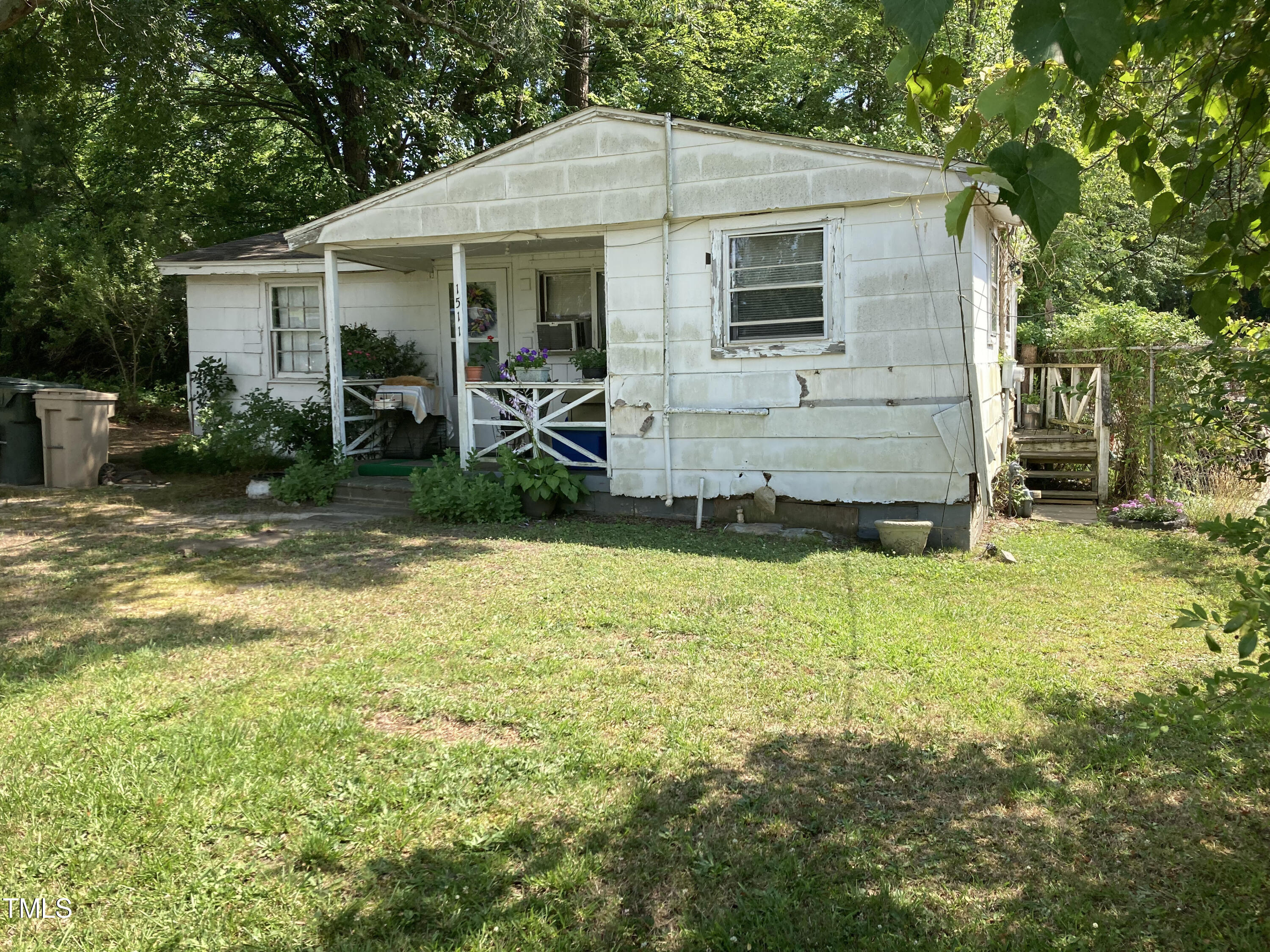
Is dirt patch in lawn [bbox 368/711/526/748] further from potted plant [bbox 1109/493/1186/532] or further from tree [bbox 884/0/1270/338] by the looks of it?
potted plant [bbox 1109/493/1186/532]

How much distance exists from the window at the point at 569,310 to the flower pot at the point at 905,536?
5128 millimetres

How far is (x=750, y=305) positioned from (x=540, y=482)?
9.05 feet

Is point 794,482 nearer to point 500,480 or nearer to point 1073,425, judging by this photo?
point 500,480

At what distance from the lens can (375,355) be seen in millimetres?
12242

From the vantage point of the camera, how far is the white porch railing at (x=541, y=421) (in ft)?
32.0

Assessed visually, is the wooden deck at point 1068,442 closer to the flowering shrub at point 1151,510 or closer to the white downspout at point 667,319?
the flowering shrub at point 1151,510

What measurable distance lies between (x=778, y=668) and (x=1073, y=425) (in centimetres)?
890

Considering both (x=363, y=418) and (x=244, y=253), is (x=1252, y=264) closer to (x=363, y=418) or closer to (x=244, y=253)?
(x=363, y=418)

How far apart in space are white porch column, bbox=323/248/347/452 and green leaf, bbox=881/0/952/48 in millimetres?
10010

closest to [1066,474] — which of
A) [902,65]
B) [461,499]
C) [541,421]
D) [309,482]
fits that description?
[541,421]

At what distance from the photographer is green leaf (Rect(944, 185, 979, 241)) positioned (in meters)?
1.68

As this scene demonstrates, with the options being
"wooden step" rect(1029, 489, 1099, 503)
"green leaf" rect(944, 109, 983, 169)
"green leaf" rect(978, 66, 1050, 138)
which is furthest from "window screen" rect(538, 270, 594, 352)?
"green leaf" rect(978, 66, 1050, 138)

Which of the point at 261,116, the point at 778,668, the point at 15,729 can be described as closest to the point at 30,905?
the point at 15,729

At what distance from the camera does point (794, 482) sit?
9.09 metres
